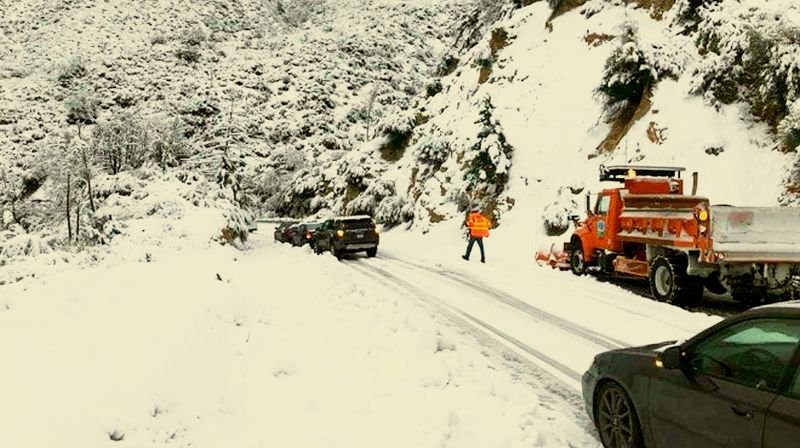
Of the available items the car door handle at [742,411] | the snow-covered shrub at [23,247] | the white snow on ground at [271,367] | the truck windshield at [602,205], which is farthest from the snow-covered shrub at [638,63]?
the snow-covered shrub at [23,247]

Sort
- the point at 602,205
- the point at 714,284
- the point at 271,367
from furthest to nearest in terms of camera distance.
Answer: the point at 602,205, the point at 714,284, the point at 271,367

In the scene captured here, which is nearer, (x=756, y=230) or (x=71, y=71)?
(x=756, y=230)

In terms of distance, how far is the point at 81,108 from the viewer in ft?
142

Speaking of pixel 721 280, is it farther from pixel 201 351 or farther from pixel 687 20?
pixel 687 20

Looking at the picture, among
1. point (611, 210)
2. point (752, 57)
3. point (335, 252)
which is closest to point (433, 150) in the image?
point (335, 252)

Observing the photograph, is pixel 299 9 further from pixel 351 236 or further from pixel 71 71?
pixel 351 236

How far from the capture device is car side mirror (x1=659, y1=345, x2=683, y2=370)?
3675 millimetres

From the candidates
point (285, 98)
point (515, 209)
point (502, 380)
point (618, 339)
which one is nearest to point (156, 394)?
point (502, 380)

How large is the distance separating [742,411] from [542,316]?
255 inches

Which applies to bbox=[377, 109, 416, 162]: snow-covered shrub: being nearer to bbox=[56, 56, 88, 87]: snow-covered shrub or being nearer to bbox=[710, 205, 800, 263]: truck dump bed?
bbox=[710, 205, 800, 263]: truck dump bed

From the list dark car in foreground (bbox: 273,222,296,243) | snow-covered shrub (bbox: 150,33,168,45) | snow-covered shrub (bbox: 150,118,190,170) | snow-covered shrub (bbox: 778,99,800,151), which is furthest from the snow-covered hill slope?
snow-covered shrub (bbox: 150,33,168,45)

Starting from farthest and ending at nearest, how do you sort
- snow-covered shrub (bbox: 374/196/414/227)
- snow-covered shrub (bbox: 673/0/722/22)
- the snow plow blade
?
1. snow-covered shrub (bbox: 374/196/414/227)
2. snow-covered shrub (bbox: 673/0/722/22)
3. the snow plow blade

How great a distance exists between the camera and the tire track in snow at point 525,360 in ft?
18.0

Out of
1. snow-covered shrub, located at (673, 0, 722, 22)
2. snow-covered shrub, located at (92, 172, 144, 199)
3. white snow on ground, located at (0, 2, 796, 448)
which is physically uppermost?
snow-covered shrub, located at (673, 0, 722, 22)
